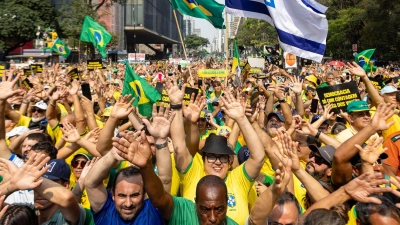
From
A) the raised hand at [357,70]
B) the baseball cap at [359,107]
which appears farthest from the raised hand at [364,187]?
the raised hand at [357,70]

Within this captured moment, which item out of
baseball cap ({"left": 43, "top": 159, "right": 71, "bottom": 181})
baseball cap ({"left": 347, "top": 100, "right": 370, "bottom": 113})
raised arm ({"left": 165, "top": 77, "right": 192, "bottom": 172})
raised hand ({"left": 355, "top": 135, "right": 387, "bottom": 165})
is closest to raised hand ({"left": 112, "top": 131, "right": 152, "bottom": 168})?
baseball cap ({"left": 43, "top": 159, "right": 71, "bottom": 181})

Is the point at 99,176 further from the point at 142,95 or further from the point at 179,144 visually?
the point at 142,95

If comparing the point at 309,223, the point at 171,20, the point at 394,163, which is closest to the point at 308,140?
the point at 394,163

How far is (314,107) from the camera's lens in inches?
330

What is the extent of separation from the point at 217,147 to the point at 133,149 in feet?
4.30

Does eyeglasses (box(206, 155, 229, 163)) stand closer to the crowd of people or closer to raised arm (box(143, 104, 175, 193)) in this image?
the crowd of people

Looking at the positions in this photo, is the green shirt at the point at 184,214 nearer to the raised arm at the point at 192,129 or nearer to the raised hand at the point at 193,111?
the raised arm at the point at 192,129

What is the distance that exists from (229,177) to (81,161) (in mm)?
1518

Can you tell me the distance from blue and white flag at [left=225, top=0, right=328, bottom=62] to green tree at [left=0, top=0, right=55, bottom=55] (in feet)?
115

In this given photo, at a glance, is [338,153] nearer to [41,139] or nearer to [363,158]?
[363,158]

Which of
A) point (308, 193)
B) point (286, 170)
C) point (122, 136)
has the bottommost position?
point (308, 193)

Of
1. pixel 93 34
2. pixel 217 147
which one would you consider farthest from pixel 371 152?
pixel 93 34

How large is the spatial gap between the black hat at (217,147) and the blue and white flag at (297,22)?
3172mm

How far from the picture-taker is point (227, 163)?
168 inches
